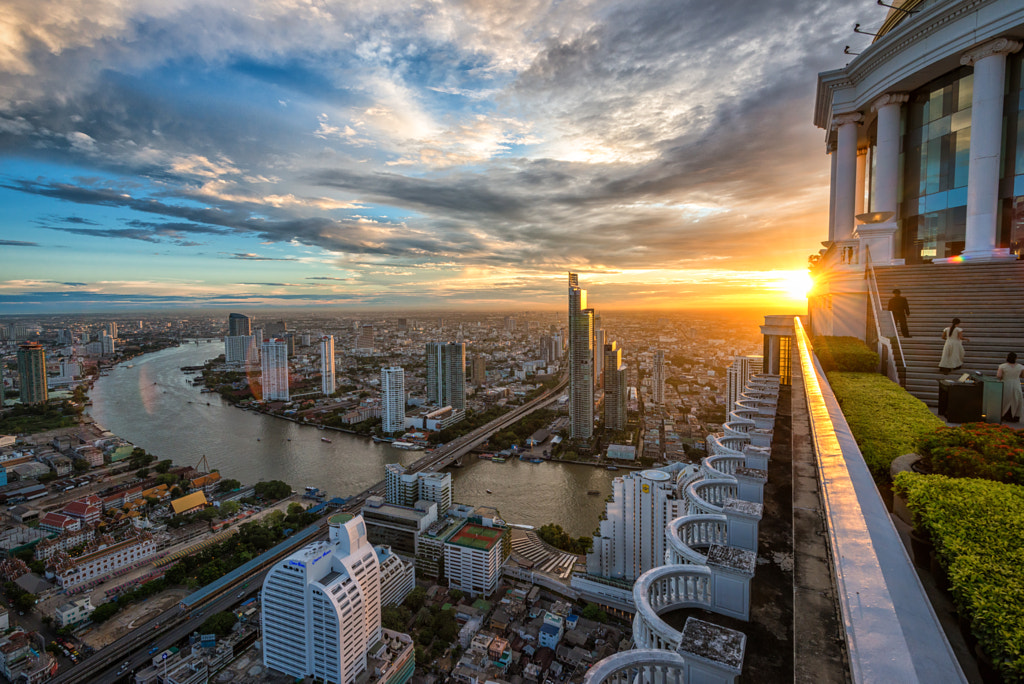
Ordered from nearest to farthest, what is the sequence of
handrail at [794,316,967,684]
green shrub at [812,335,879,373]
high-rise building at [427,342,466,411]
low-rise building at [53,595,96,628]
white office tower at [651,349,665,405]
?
handrail at [794,316,967,684], green shrub at [812,335,879,373], low-rise building at [53,595,96,628], white office tower at [651,349,665,405], high-rise building at [427,342,466,411]

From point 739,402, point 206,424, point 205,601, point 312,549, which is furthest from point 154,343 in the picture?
point 739,402

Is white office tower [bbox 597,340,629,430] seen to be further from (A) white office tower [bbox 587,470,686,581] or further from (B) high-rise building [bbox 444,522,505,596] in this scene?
(B) high-rise building [bbox 444,522,505,596]

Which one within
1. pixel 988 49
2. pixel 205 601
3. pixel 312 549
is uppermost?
pixel 988 49

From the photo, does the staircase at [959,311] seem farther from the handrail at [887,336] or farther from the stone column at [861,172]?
the stone column at [861,172]

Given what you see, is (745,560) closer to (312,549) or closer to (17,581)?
(312,549)

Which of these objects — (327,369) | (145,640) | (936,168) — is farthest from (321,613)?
(327,369)

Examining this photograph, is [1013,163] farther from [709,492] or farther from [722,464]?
[709,492]

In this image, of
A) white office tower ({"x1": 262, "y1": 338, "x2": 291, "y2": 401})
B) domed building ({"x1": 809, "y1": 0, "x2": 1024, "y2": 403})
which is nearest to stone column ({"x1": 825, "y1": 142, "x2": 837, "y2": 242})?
domed building ({"x1": 809, "y1": 0, "x2": 1024, "y2": 403})
